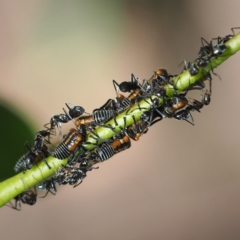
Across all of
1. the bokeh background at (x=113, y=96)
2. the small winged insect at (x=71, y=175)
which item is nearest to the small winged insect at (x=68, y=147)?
the small winged insect at (x=71, y=175)

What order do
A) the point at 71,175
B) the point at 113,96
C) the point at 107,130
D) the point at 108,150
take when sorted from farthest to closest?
1. the point at 113,96
2. the point at 71,175
3. the point at 108,150
4. the point at 107,130

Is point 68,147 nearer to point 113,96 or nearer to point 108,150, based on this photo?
point 108,150

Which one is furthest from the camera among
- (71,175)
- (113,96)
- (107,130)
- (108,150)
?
(113,96)

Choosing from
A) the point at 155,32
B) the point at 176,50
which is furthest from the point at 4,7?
the point at 176,50

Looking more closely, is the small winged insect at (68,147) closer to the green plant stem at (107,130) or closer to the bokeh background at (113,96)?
the green plant stem at (107,130)

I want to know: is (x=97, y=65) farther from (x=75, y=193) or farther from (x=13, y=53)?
(x=75, y=193)

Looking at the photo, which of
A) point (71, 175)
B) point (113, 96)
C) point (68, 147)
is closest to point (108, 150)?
point (68, 147)

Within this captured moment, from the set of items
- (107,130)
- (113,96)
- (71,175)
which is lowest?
(107,130)
